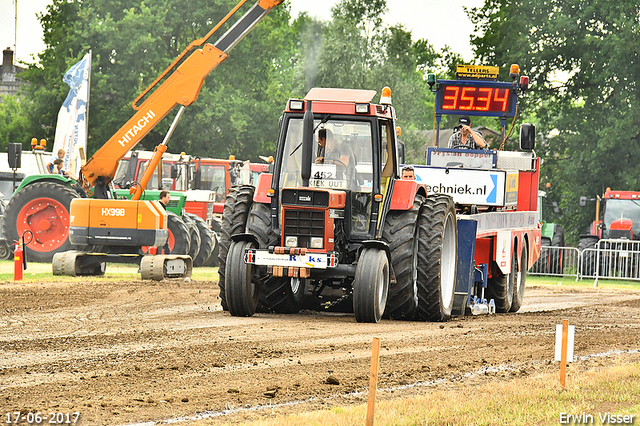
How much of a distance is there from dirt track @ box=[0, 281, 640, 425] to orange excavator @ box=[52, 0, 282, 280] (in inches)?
138

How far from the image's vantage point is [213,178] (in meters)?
26.4

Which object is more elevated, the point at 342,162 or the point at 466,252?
the point at 342,162

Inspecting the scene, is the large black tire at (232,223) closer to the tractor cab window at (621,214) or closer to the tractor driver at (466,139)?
the tractor driver at (466,139)

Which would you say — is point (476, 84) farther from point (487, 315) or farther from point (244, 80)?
point (244, 80)

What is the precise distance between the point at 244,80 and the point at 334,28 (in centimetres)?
547

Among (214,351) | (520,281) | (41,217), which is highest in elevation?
(41,217)

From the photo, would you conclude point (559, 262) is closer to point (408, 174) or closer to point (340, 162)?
point (408, 174)

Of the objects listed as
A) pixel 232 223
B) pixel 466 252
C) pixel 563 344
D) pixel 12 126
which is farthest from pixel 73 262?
pixel 12 126

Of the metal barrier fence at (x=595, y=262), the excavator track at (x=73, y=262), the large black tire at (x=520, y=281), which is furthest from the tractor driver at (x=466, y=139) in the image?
the metal barrier fence at (x=595, y=262)

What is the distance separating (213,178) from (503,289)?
12.6 metres

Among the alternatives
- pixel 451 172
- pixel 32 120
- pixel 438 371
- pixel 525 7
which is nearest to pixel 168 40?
pixel 32 120

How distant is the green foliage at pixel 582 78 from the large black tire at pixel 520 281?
62.7ft

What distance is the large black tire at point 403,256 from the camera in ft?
38.5

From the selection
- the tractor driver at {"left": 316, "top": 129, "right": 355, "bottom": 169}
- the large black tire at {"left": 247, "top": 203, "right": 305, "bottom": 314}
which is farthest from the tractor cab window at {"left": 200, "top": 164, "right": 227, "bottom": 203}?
the tractor driver at {"left": 316, "top": 129, "right": 355, "bottom": 169}
